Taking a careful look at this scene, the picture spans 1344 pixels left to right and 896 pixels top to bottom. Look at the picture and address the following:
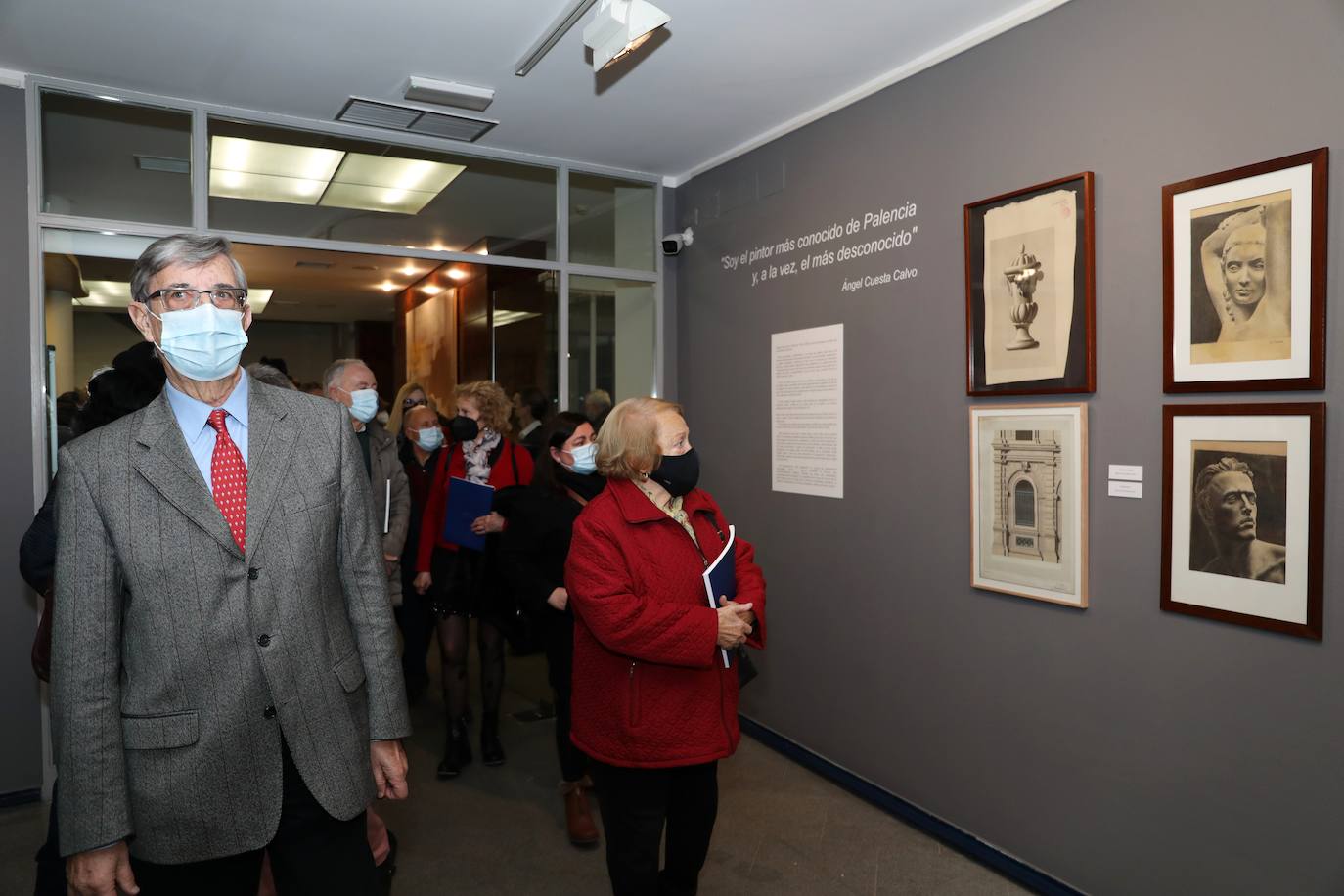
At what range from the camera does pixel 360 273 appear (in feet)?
14.5

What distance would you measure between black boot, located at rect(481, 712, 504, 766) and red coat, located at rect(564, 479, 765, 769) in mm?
1842

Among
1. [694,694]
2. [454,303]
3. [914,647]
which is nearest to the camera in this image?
[694,694]

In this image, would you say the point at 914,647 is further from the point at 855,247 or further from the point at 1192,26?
the point at 1192,26


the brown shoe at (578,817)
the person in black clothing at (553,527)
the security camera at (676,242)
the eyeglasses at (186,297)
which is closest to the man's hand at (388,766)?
the eyeglasses at (186,297)

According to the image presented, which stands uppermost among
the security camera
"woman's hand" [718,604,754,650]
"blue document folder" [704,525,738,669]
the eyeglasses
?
the security camera

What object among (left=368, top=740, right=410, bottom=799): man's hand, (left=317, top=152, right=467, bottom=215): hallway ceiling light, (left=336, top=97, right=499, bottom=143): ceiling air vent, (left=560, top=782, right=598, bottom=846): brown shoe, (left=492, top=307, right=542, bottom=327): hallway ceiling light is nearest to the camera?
(left=368, top=740, right=410, bottom=799): man's hand

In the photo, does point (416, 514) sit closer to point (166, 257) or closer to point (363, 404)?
point (363, 404)

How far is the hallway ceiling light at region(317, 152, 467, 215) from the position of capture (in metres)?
4.30

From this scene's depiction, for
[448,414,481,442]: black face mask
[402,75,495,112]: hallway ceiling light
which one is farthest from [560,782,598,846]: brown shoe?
[402,75,495,112]: hallway ceiling light

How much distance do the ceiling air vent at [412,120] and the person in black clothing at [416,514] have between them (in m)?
1.40

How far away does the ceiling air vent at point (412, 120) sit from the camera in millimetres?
3951

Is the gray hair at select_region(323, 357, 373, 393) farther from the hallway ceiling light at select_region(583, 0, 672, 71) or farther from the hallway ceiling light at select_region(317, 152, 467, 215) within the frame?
the hallway ceiling light at select_region(583, 0, 672, 71)

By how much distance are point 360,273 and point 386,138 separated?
701mm

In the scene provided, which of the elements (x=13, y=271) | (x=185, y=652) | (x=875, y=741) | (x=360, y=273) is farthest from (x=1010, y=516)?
(x=13, y=271)
